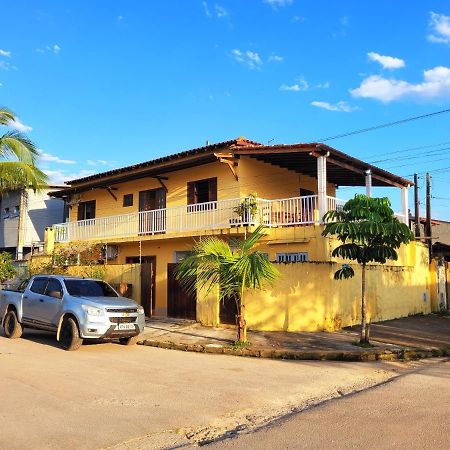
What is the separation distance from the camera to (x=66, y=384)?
7.56 m

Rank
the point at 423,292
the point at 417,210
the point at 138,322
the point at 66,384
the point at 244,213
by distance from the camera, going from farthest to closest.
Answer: the point at 417,210, the point at 423,292, the point at 244,213, the point at 138,322, the point at 66,384

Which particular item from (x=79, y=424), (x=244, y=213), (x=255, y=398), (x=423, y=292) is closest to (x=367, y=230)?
(x=255, y=398)

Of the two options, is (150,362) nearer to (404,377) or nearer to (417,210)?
(404,377)

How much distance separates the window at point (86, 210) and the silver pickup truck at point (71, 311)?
12.5 meters

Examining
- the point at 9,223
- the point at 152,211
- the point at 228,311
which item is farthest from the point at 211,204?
the point at 9,223

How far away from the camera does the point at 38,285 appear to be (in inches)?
501

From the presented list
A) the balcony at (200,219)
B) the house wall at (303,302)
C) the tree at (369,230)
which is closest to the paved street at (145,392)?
the tree at (369,230)

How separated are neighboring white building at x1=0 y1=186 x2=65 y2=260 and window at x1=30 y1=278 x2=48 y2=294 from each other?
20.1 meters

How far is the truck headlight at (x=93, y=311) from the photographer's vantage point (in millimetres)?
10961

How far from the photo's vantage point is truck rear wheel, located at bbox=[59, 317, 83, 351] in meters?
11.0

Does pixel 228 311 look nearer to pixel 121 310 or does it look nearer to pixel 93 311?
pixel 121 310

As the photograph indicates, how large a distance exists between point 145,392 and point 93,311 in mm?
4277

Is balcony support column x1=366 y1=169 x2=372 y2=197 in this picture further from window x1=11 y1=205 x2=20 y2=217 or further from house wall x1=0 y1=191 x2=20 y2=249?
window x1=11 y1=205 x2=20 y2=217

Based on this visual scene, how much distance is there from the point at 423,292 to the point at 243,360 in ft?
38.3
